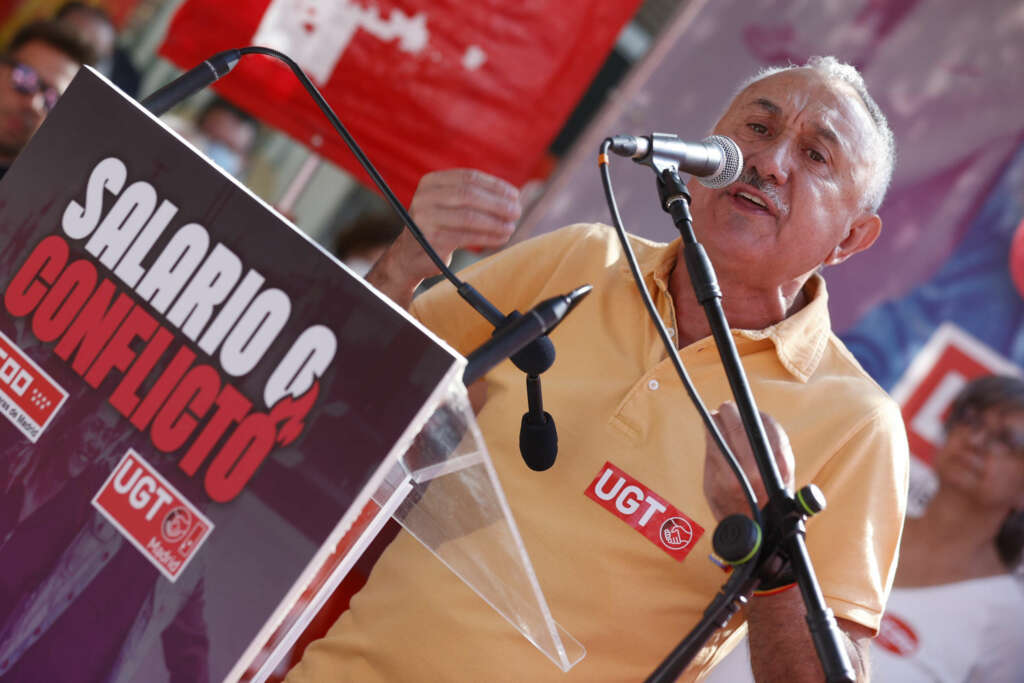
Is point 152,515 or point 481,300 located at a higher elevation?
point 481,300

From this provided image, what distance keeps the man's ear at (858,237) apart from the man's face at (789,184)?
24mm

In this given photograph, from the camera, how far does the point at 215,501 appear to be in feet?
3.29

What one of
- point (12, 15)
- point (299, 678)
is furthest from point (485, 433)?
point (12, 15)

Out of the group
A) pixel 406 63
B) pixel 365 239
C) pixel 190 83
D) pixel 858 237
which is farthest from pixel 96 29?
pixel 858 237

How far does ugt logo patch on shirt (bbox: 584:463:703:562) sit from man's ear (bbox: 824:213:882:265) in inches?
28.9

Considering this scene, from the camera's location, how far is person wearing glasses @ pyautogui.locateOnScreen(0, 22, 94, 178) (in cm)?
342

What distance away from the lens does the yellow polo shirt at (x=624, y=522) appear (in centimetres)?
158

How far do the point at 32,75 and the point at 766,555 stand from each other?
3.48 m

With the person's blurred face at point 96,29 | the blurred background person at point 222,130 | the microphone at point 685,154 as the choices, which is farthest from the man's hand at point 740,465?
the blurred background person at point 222,130

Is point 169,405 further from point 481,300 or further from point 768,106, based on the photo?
point 768,106

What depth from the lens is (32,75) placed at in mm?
3633

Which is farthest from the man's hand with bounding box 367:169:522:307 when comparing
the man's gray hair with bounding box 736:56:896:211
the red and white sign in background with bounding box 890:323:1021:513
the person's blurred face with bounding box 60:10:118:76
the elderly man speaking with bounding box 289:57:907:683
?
the person's blurred face with bounding box 60:10:118:76

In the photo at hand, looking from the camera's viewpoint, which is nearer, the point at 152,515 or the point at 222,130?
the point at 152,515

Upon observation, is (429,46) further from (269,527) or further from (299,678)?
(269,527)
